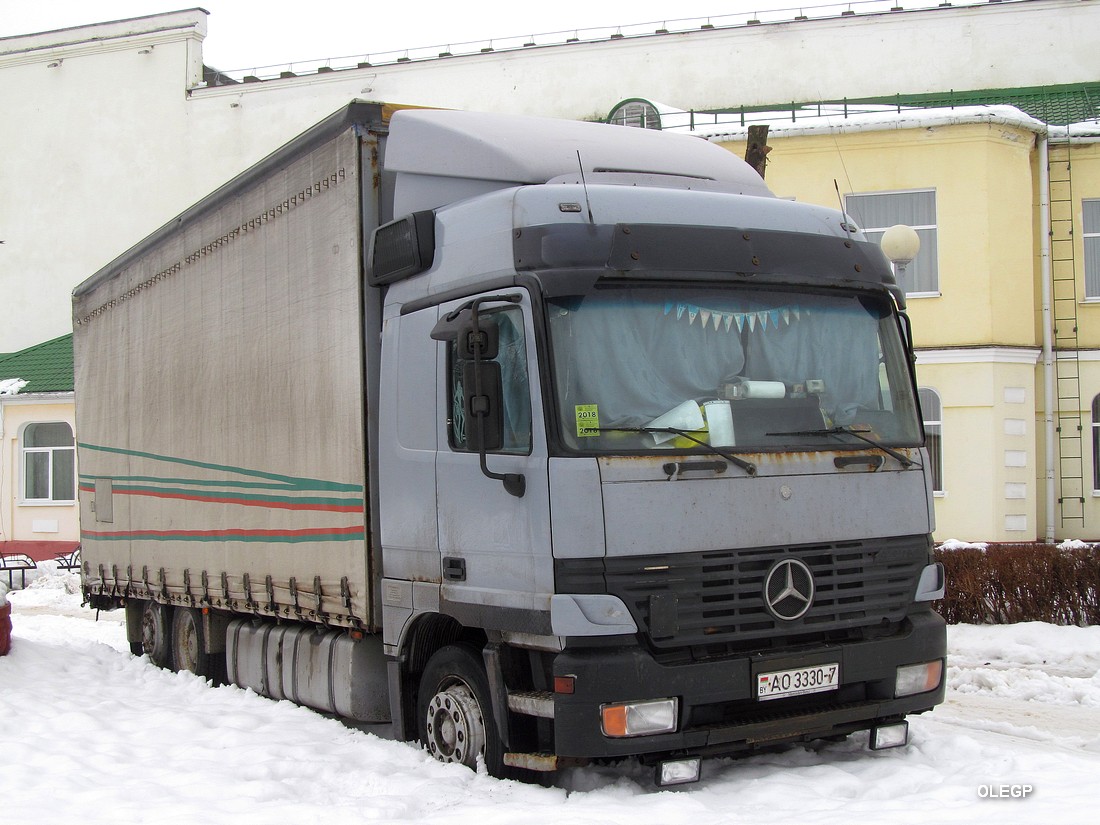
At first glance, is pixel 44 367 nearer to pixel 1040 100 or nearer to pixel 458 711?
pixel 1040 100

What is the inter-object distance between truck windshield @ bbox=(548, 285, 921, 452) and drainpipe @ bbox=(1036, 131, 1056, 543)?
14875mm

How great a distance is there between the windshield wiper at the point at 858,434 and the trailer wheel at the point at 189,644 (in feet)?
20.8

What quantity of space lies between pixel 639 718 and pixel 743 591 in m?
0.80

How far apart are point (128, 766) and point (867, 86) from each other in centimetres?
2558

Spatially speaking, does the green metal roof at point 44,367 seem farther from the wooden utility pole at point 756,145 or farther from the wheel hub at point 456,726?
the wheel hub at point 456,726

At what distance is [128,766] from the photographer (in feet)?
23.5

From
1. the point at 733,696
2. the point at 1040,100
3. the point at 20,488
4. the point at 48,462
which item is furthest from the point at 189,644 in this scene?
the point at 20,488

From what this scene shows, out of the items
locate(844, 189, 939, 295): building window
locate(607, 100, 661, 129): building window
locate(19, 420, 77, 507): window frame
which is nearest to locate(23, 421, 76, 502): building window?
locate(19, 420, 77, 507): window frame

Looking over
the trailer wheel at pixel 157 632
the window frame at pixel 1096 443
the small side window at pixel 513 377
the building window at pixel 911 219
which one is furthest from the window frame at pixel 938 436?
the small side window at pixel 513 377

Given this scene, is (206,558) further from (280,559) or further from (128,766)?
(128,766)

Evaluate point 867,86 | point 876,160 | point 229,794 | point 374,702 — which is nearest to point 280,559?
point 374,702

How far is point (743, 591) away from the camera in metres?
6.19

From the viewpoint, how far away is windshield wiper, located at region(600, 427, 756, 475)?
6.12 metres

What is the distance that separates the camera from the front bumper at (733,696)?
5.89 metres
